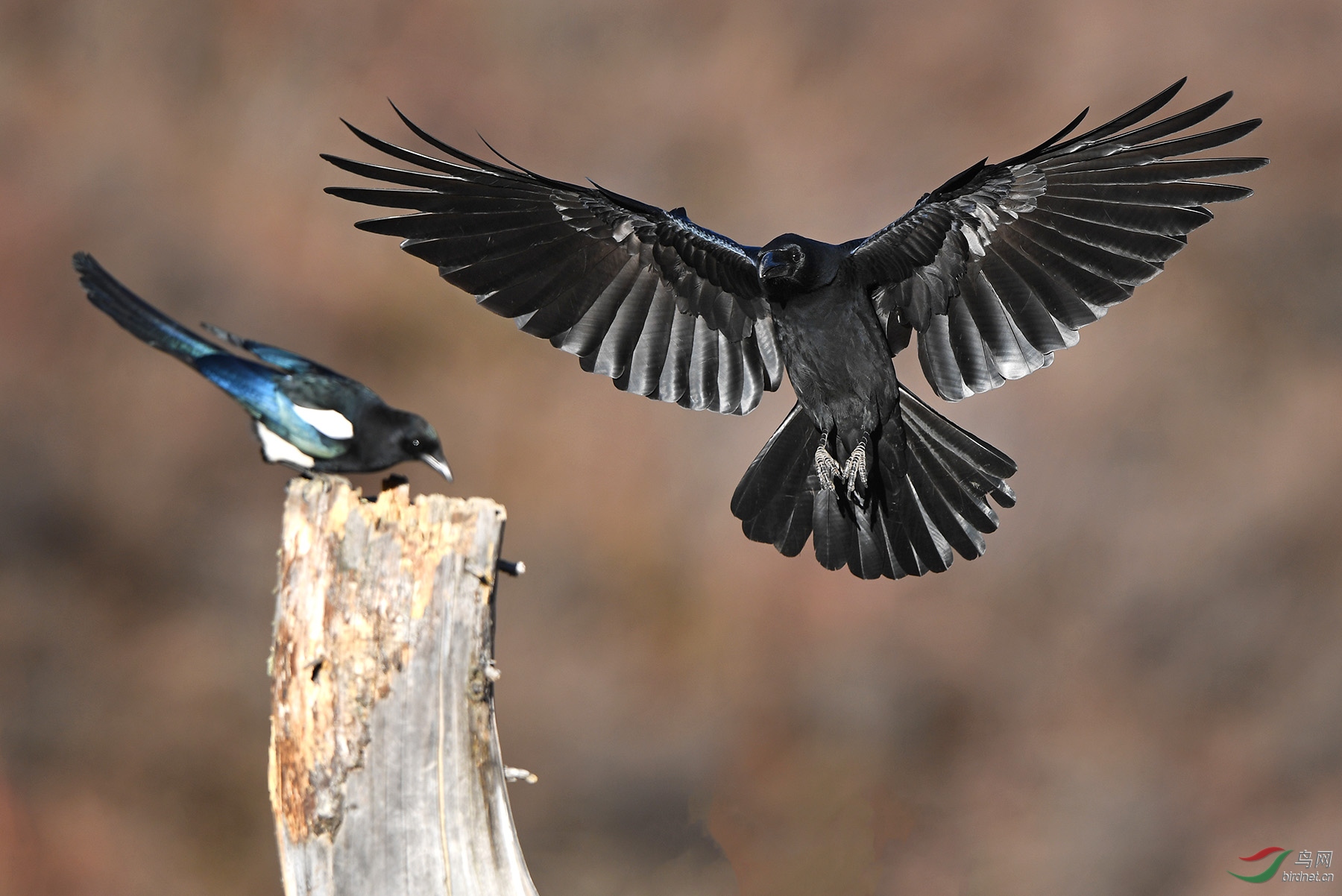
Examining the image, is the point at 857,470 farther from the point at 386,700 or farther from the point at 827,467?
the point at 386,700

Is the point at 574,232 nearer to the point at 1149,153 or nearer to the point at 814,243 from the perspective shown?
the point at 814,243

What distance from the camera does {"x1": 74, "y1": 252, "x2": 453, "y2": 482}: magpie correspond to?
2670 millimetres

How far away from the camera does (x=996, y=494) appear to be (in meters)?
3.78

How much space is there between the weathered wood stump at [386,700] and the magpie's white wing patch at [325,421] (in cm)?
22

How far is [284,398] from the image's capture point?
268cm

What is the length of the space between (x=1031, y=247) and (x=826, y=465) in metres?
1.03

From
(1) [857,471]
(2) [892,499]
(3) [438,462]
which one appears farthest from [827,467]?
(3) [438,462]

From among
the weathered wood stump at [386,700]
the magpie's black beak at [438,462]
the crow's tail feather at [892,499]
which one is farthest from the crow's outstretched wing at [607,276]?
the weathered wood stump at [386,700]

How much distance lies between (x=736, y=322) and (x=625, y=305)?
16.4 inches

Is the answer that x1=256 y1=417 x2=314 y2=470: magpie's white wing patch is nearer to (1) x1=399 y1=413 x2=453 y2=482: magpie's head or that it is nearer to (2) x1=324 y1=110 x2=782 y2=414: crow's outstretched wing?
(1) x1=399 y1=413 x2=453 y2=482: magpie's head

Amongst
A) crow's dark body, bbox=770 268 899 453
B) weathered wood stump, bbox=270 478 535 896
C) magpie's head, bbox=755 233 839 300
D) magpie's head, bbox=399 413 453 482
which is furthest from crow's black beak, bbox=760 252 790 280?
weathered wood stump, bbox=270 478 535 896

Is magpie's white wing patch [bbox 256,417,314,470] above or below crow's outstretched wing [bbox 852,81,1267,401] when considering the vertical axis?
below

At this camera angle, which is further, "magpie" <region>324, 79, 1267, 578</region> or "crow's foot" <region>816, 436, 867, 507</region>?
"crow's foot" <region>816, 436, 867, 507</region>

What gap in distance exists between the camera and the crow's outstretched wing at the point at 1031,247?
3221 millimetres
